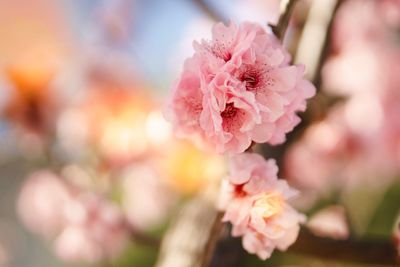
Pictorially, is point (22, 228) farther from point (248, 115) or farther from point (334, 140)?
point (248, 115)

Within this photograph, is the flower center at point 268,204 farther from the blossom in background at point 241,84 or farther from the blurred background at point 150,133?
the blurred background at point 150,133

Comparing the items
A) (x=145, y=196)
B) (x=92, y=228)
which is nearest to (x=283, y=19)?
(x=92, y=228)

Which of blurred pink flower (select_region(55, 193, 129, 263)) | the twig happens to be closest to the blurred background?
blurred pink flower (select_region(55, 193, 129, 263))

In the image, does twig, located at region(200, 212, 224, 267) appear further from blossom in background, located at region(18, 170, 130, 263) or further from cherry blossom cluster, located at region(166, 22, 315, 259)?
blossom in background, located at region(18, 170, 130, 263)

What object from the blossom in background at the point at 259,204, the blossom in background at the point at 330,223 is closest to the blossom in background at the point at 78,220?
the blossom in background at the point at 330,223

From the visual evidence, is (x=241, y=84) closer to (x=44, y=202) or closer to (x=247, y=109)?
(x=247, y=109)

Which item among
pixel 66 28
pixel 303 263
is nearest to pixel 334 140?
pixel 303 263
